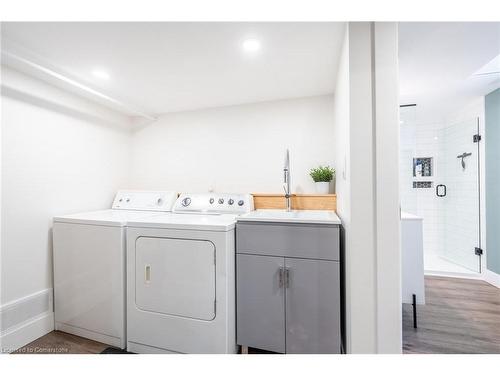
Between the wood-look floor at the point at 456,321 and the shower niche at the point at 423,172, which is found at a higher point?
the shower niche at the point at 423,172

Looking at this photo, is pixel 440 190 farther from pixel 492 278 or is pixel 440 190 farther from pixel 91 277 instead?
→ pixel 91 277

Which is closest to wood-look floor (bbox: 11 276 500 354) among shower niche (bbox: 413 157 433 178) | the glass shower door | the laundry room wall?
the laundry room wall

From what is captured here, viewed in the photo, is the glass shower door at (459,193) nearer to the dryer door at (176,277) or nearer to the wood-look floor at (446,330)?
the wood-look floor at (446,330)

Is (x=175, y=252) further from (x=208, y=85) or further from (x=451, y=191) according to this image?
(x=451, y=191)

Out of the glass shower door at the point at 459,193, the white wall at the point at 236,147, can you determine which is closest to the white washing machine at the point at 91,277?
the white wall at the point at 236,147

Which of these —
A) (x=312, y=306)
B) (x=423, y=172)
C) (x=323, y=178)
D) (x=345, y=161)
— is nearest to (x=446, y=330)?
(x=312, y=306)

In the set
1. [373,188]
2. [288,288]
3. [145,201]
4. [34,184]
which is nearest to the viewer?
[373,188]

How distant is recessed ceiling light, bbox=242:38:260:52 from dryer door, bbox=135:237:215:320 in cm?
132

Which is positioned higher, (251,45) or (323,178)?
(251,45)

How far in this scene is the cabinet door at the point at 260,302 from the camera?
1.64 metres

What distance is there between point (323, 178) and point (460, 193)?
2620 mm

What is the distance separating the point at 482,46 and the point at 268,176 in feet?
6.28

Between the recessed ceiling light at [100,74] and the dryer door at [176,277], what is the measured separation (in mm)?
1368

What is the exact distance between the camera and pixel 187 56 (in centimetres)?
173
